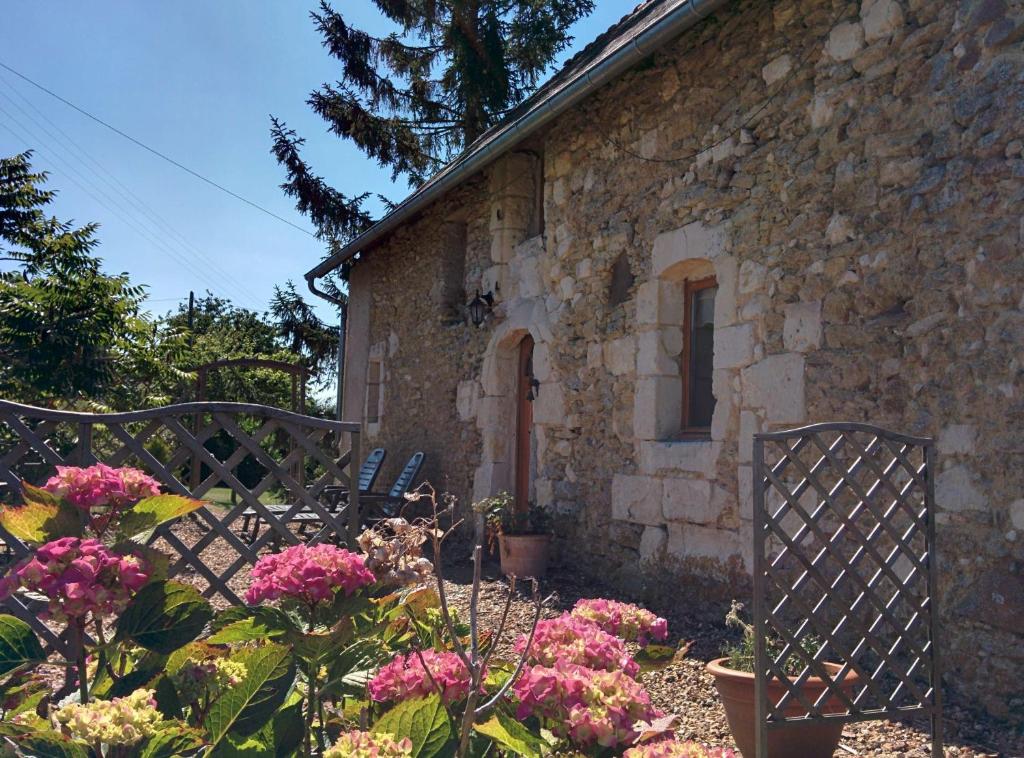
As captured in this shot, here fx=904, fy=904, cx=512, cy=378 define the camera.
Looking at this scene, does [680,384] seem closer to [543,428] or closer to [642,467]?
[642,467]

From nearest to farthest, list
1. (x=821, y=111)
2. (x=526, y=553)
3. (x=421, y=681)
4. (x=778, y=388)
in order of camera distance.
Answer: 1. (x=421, y=681)
2. (x=821, y=111)
3. (x=778, y=388)
4. (x=526, y=553)

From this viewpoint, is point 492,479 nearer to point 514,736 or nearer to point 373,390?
point 373,390

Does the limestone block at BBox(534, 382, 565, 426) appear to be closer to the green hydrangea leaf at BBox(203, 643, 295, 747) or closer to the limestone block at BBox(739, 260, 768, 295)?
the limestone block at BBox(739, 260, 768, 295)

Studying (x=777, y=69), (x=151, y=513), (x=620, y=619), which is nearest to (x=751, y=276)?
(x=777, y=69)

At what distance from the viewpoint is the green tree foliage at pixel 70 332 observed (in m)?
8.57

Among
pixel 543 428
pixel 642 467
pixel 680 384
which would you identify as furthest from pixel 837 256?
pixel 543 428

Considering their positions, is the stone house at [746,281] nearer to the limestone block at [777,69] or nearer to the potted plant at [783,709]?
the limestone block at [777,69]

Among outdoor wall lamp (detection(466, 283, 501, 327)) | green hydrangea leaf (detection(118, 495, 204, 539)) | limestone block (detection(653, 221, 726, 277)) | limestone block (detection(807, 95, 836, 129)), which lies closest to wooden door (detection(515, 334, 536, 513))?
outdoor wall lamp (detection(466, 283, 501, 327))

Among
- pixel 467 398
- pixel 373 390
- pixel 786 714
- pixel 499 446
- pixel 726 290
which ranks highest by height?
pixel 726 290

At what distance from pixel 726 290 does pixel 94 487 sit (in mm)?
4073

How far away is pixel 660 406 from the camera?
562 centimetres

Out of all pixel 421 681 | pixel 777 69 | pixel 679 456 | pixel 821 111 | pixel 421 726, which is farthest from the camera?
pixel 679 456

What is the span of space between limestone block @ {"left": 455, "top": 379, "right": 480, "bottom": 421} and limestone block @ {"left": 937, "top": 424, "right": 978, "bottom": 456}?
15.7ft

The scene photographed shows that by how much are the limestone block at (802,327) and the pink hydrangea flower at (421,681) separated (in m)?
3.42
